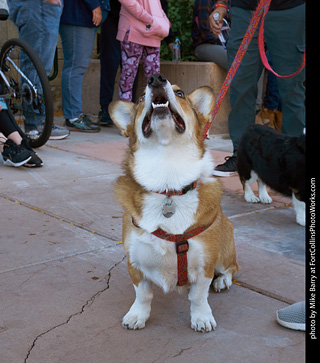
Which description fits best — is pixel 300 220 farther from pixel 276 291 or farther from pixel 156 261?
pixel 156 261

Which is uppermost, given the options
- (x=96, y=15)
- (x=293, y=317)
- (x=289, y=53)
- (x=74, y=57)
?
(x=96, y=15)

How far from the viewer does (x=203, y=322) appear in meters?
2.42

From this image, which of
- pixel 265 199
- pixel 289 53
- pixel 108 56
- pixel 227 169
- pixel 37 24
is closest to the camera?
pixel 265 199

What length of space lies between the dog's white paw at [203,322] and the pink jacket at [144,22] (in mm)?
5016

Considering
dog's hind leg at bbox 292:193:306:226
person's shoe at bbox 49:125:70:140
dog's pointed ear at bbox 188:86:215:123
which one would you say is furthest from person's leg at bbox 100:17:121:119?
dog's pointed ear at bbox 188:86:215:123

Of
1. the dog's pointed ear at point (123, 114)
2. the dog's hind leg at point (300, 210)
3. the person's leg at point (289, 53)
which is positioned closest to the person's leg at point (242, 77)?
the person's leg at point (289, 53)

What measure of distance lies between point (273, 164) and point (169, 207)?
188cm

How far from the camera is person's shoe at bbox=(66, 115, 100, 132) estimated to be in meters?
7.25

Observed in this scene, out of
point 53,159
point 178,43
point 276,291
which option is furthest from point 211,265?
point 178,43

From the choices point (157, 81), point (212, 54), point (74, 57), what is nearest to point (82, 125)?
point (74, 57)

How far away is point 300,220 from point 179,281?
180 cm

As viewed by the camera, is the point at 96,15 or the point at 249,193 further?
the point at 96,15

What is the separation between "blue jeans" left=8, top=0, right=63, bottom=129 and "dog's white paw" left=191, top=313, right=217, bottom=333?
3.79 metres

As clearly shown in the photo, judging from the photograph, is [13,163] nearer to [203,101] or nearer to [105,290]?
[105,290]
